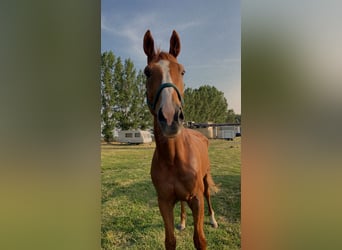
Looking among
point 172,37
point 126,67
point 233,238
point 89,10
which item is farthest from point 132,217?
point 89,10

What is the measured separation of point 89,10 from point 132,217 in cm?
114

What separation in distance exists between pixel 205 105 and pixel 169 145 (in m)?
0.29

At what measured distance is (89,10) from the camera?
1379mm

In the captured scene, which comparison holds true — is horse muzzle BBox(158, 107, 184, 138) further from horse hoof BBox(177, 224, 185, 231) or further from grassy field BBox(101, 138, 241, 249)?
horse hoof BBox(177, 224, 185, 231)

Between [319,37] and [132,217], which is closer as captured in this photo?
[319,37]

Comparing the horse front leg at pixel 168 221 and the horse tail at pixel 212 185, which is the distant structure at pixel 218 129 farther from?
the horse front leg at pixel 168 221

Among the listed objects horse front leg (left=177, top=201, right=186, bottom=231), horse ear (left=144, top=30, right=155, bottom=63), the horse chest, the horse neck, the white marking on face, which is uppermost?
horse ear (left=144, top=30, right=155, bottom=63)

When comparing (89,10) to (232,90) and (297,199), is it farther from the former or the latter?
(297,199)

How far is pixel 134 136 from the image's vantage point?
1415 millimetres

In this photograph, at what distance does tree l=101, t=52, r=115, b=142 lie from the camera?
4.57ft

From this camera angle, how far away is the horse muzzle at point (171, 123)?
1078mm

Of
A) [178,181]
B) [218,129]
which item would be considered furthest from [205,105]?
[178,181]

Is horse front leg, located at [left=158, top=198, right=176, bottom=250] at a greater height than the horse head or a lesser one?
lesser

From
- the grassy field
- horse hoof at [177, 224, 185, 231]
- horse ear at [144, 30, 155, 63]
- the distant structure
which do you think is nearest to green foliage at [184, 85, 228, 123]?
the distant structure
